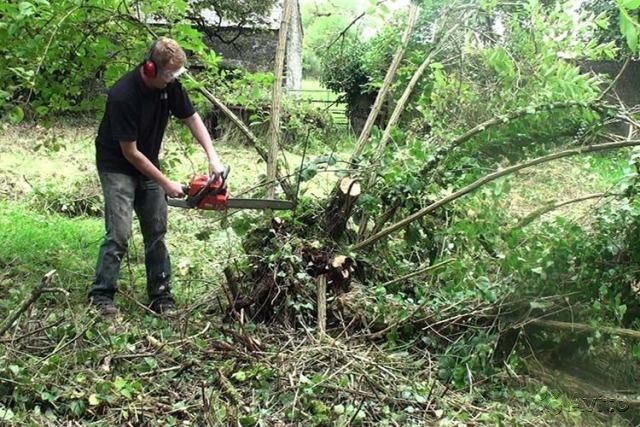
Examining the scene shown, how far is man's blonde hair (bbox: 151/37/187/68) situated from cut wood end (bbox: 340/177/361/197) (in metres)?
1.16

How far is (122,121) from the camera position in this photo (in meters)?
3.63

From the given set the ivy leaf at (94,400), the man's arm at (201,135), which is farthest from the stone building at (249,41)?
the ivy leaf at (94,400)

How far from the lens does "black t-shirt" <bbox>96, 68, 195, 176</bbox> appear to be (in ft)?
12.0

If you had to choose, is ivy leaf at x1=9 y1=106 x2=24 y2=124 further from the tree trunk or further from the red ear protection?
the tree trunk

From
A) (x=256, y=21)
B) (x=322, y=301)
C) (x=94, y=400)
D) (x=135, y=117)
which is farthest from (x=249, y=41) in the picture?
(x=94, y=400)

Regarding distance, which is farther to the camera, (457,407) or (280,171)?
(280,171)

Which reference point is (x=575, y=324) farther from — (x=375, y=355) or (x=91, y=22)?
(x=91, y=22)

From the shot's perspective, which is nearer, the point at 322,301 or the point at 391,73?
the point at 322,301

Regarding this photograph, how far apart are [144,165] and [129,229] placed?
46 centimetres

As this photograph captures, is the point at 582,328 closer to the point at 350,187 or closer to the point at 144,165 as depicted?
the point at 350,187

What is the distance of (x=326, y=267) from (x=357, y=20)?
1.78 m

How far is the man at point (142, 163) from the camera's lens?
365cm

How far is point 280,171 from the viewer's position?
14.7 feet

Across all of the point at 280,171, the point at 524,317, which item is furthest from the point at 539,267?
the point at 280,171
